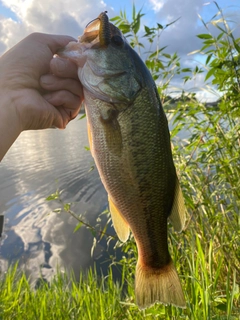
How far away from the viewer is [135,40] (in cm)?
328

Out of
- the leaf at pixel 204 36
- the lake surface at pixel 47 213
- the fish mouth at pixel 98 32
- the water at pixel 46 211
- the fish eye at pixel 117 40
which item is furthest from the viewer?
Answer: the water at pixel 46 211

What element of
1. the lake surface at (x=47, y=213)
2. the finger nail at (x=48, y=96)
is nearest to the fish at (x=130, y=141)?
the finger nail at (x=48, y=96)

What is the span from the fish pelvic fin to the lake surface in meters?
1.85

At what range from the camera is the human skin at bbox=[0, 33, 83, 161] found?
188cm

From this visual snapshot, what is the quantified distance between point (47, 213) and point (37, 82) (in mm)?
8265

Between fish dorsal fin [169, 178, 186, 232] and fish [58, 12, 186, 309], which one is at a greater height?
fish [58, 12, 186, 309]

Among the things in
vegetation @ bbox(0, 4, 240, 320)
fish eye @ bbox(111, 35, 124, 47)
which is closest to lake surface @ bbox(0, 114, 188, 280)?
vegetation @ bbox(0, 4, 240, 320)

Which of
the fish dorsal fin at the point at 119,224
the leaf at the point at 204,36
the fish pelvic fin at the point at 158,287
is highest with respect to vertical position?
the leaf at the point at 204,36

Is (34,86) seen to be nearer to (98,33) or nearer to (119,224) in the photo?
(98,33)

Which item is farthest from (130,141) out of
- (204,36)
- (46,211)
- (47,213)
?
(46,211)

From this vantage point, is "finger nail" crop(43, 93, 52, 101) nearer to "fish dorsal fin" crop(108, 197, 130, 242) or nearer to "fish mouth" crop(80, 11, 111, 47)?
"fish mouth" crop(80, 11, 111, 47)

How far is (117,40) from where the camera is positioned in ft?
6.12

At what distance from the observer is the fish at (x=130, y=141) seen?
1752mm

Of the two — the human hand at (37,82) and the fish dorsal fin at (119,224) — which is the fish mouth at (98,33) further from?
the fish dorsal fin at (119,224)
